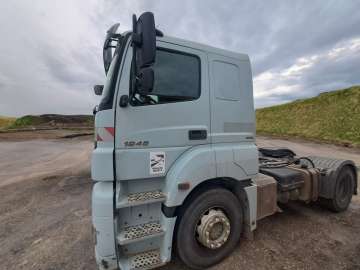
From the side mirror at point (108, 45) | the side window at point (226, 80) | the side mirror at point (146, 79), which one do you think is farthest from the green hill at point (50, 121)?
the side mirror at point (146, 79)

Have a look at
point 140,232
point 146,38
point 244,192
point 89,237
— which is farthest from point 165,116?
point 89,237

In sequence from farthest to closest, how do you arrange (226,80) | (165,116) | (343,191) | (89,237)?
(343,191) < (89,237) < (226,80) < (165,116)

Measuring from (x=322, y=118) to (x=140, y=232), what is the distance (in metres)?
25.7

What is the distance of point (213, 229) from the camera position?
2.67m

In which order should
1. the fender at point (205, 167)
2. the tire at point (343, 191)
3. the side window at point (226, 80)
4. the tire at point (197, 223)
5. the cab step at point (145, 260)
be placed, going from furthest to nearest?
the tire at point (343, 191)
the side window at point (226, 80)
the tire at point (197, 223)
the fender at point (205, 167)
the cab step at point (145, 260)

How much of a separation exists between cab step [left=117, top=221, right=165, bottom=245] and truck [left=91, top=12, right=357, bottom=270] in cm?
1

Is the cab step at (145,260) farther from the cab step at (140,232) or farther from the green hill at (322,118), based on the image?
the green hill at (322,118)

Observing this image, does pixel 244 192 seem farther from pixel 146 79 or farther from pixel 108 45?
pixel 108 45

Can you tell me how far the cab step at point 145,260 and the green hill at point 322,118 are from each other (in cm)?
1806

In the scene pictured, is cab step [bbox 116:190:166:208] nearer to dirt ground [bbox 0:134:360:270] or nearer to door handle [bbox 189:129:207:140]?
door handle [bbox 189:129:207:140]

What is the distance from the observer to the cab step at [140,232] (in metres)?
2.20

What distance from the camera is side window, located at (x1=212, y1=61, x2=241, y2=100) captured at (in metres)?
2.79

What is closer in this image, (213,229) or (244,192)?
(213,229)

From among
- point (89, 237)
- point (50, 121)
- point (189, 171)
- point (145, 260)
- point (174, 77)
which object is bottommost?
point (89, 237)
